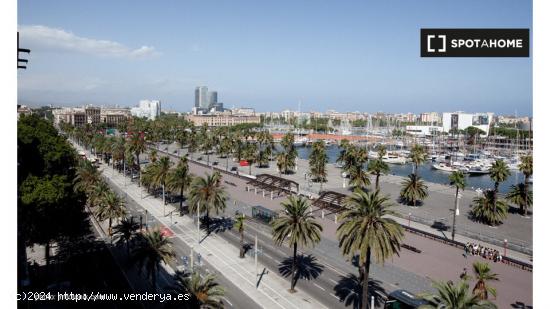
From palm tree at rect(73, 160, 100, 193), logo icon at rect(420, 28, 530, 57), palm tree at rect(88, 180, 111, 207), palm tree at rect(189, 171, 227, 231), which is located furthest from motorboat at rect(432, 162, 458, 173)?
logo icon at rect(420, 28, 530, 57)

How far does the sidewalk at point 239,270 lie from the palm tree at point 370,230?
834 centimetres

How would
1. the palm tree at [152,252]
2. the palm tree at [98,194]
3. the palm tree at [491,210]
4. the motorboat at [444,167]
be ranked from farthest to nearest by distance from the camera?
the motorboat at [444,167] < the palm tree at [491,210] < the palm tree at [98,194] < the palm tree at [152,252]

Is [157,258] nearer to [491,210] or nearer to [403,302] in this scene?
[403,302]

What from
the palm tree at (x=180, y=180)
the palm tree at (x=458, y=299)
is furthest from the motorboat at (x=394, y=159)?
the palm tree at (x=458, y=299)

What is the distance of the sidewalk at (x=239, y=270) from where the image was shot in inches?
1280

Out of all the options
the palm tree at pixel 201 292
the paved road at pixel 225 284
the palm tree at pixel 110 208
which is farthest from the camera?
the palm tree at pixel 110 208

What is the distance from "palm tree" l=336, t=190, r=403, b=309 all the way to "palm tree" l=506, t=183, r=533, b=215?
150 ft

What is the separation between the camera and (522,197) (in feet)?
200

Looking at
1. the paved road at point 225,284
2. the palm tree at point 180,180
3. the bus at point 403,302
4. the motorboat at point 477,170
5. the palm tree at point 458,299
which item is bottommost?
the paved road at point 225,284

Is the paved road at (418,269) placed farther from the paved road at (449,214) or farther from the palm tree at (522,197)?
the palm tree at (522,197)

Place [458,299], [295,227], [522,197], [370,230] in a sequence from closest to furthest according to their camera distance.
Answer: [458,299] < [370,230] < [295,227] < [522,197]

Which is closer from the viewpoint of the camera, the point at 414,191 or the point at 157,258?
the point at 157,258

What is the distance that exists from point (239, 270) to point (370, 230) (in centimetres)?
1758

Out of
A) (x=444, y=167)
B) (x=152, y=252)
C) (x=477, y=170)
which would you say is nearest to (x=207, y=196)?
(x=152, y=252)
